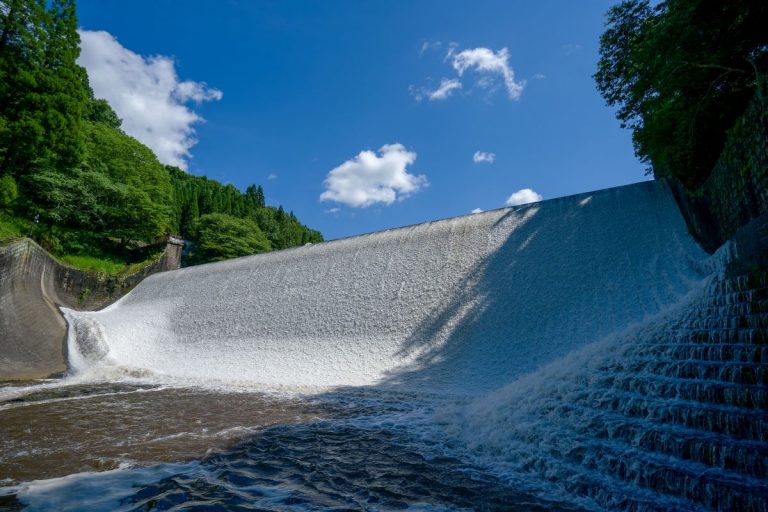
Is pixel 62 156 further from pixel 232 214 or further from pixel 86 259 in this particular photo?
pixel 232 214

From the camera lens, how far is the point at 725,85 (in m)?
5.64

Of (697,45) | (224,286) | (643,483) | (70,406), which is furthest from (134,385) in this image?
(697,45)

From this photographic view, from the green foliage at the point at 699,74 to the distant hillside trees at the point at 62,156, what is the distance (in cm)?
1666

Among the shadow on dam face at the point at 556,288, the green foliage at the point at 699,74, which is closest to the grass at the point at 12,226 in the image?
the shadow on dam face at the point at 556,288

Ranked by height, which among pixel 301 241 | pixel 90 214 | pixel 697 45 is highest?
pixel 301 241

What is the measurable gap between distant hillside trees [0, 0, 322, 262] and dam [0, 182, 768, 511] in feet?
14.9

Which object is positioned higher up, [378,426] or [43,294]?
[43,294]

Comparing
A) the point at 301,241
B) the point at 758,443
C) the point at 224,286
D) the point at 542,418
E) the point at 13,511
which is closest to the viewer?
the point at 758,443

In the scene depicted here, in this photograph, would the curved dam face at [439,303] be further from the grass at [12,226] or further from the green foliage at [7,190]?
the green foliage at [7,190]

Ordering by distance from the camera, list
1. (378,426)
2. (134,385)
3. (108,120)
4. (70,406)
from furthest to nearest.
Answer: (108,120) → (134,385) → (70,406) → (378,426)

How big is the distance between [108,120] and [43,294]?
57.3ft

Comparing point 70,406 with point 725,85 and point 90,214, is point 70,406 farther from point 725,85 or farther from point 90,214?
point 90,214

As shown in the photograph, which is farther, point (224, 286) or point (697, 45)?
point (224, 286)

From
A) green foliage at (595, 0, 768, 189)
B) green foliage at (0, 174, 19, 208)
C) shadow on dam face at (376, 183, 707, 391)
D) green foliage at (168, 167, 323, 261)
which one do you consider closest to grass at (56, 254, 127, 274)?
green foliage at (0, 174, 19, 208)
